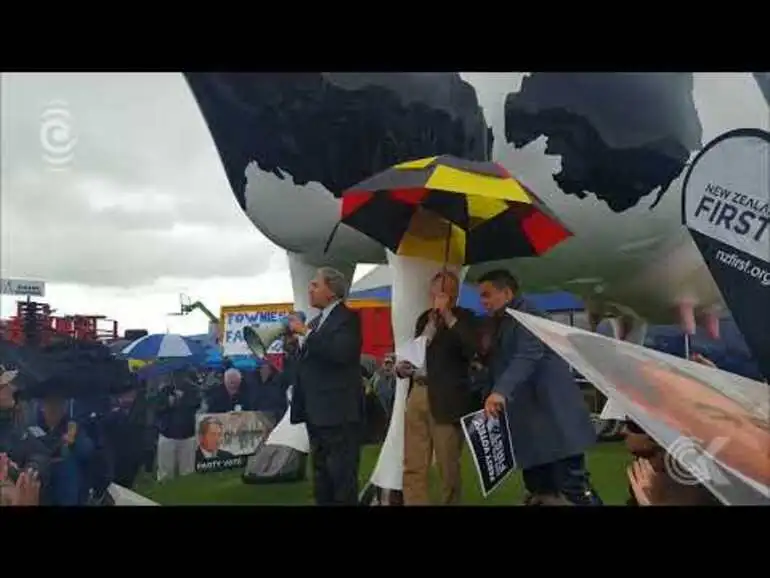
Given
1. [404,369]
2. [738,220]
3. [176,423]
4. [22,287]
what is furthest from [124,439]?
[738,220]

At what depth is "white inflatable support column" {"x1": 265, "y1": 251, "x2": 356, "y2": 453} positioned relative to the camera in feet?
11.8

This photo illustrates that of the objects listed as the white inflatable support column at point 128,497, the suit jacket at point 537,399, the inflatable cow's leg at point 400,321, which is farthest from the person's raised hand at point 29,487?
the suit jacket at point 537,399

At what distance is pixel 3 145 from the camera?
3621mm

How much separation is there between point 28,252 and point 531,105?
6.91ft

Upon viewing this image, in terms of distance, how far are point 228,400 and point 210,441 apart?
0.60 feet

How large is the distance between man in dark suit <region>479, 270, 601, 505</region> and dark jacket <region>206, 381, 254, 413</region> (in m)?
0.95

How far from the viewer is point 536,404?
11.8ft

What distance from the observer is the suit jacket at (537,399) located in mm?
3580

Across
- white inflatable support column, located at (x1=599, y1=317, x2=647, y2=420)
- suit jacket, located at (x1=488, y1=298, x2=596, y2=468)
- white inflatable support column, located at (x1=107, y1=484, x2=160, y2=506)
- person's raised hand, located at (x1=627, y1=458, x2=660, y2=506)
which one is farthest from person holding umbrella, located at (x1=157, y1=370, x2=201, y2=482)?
person's raised hand, located at (x1=627, y1=458, x2=660, y2=506)

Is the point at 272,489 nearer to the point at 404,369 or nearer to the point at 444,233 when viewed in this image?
the point at 404,369

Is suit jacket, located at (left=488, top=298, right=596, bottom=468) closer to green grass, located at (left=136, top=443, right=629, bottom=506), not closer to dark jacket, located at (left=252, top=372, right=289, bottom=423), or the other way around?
green grass, located at (left=136, top=443, right=629, bottom=506)
